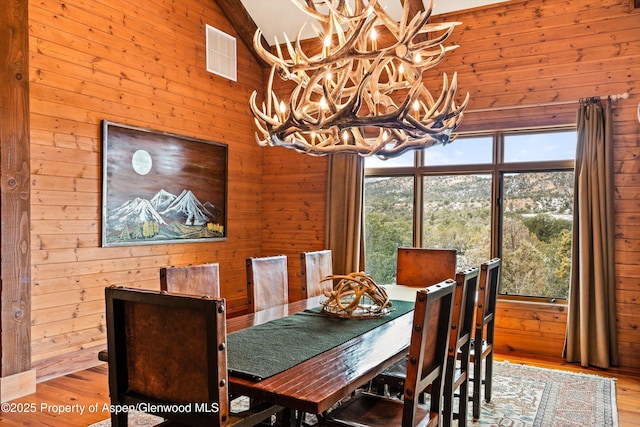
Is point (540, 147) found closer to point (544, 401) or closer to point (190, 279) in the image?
point (544, 401)

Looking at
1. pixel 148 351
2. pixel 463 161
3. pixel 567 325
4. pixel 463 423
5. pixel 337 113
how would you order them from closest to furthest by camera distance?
pixel 148 351
pixel 337 113
pixel 463 423
pixel 567 325
pixel 463 161

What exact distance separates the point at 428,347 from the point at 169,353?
1013 millimetres

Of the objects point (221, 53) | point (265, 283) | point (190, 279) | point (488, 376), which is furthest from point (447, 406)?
point (221, 53)

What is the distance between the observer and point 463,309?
2434 millimetres

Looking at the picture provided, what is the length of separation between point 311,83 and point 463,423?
204 cm

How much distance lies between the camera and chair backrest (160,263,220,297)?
2432 millimetres

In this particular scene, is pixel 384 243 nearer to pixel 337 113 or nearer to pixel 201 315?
pixel 337 113

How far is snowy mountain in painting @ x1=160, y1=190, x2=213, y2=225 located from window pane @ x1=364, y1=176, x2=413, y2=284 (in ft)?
5.91

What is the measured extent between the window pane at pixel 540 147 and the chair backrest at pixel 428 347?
9.95 ft

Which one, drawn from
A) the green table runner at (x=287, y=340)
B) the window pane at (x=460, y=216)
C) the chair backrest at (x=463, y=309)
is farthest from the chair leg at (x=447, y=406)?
the window pane at (x=460, y=216)

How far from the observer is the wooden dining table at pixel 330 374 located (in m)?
1.53

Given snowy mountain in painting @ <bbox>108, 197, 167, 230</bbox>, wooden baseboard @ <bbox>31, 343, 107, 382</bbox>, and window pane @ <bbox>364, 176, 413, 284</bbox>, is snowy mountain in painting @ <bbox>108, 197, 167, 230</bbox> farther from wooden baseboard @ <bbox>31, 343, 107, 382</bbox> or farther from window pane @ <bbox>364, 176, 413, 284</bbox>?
window pane @ <bbox>364, 176, 413, 284</bbox>

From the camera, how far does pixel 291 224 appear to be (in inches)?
229

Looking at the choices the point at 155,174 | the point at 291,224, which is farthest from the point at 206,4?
the point at 291,224
